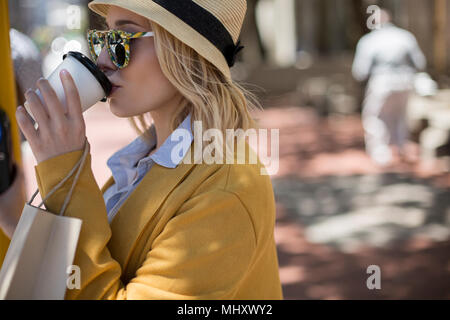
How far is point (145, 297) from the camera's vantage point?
1.32 meters

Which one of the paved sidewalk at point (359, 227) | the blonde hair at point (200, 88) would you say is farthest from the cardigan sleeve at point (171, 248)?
the paved sidewalk at point (359, 227)

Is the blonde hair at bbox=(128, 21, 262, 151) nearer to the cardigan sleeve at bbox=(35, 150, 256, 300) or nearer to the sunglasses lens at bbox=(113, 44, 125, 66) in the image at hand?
the sunglasses lens at bbox=(113, 44, 125, 66)

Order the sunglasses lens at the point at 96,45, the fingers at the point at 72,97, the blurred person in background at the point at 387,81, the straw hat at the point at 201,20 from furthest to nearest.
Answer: the blurred person in background at the point at 387,81
the sunglasses lens at the point at 96,45
the straw hat at the point at 201,20
the fingers at the point at 72,97

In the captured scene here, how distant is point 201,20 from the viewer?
156 centimetres

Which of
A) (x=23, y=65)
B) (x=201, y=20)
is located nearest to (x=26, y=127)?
(x=201, y=20)

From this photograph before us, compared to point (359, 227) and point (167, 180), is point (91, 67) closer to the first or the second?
point (167, 180)

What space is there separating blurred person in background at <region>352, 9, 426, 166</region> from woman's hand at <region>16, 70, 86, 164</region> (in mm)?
7562

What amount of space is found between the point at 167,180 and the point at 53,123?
33 cm

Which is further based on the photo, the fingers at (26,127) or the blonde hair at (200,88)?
the blonde hair at (200,88)

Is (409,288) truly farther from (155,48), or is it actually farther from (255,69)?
(255,69)

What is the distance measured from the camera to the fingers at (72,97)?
4.53 ft

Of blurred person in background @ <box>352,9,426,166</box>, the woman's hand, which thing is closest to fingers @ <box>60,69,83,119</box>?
the woman's hand

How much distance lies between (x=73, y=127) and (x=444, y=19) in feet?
47.1

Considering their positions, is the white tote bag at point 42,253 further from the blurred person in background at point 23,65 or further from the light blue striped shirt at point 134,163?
the blurred person in background at point 23,65
